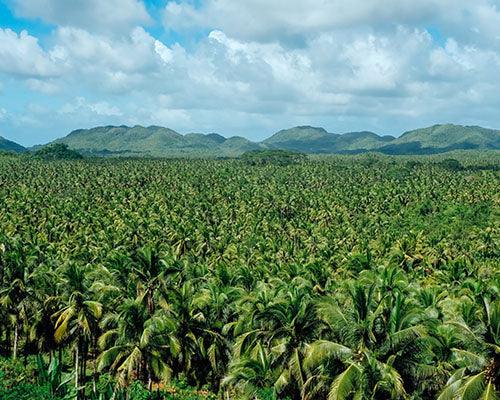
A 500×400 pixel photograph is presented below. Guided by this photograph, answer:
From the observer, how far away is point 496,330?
60.6 feet

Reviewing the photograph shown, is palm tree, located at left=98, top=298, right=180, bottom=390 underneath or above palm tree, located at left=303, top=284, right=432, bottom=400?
underneath

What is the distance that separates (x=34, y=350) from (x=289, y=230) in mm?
53242

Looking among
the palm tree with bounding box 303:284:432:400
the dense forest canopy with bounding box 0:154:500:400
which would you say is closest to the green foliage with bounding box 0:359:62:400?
the dense forest canopy with bounding box 0:154:500:400

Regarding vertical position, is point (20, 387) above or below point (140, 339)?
below

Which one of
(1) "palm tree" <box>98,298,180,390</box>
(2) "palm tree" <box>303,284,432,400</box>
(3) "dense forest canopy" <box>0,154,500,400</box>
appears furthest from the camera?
(1) "palm tree" <box>98,298,180,390</box>

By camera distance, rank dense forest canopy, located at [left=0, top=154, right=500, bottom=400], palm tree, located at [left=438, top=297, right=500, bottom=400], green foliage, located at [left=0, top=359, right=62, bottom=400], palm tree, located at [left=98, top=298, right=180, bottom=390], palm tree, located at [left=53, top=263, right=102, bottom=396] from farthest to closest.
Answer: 1. palm tree, located at [left=53, top=263, right=102, bottom=396]
2. palm tree, located at [left=98, top=298, right=180, bottom=390]
3. green foliage, located at [left=0, top=359, right=62, bottom=400]
4. dense forest canopy, located at [left=0, top=154, right=500, bottom=400]
5. palm tree, located at [left=438, top=297, right=500, bottom=400]

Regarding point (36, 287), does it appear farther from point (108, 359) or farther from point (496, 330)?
point (496, 330)

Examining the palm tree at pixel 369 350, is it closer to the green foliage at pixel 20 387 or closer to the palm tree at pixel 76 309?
the green foliage at pixel 20 387

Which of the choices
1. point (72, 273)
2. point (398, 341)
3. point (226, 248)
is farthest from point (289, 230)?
point (398, 341)

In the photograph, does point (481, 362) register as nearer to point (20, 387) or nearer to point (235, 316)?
point (235, 316)

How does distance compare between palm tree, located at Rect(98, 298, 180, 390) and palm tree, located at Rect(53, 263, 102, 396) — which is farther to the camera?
palm tree, located at Rect(53, 263, 102, 396)

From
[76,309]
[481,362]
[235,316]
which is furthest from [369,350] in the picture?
[76,309]

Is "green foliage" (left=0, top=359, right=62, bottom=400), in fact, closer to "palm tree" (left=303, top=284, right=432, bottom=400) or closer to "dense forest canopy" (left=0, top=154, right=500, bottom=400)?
"dense forest canopy" (left=0, top=154, right=500, bottom=400)

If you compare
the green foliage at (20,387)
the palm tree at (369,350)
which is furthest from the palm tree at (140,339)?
the palm tree at (369,350)
